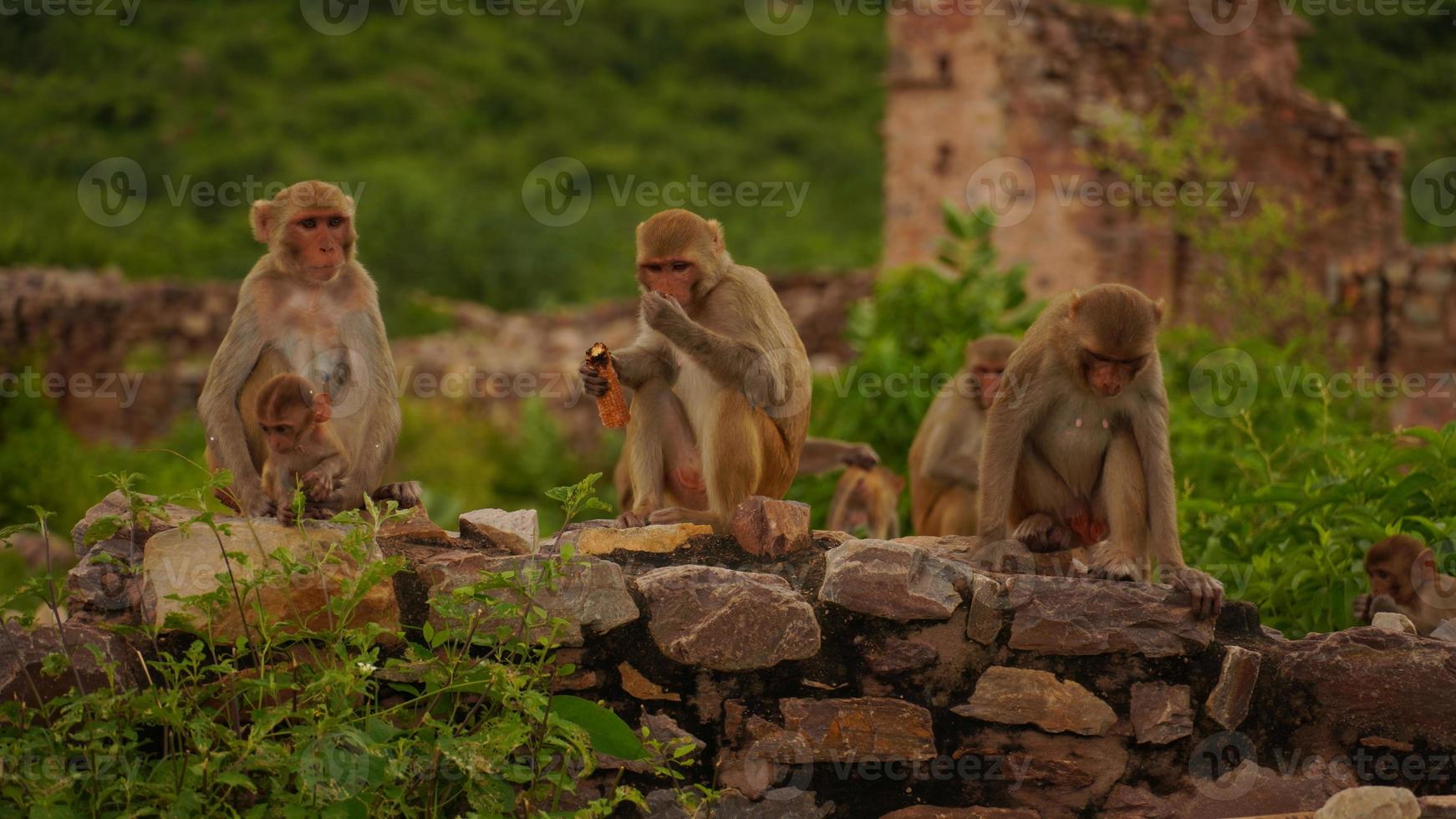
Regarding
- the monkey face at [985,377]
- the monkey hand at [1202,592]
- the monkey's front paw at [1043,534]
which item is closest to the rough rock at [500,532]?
the monkey's front paw at [1043,534]

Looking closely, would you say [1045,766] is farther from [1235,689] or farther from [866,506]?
[866,506]

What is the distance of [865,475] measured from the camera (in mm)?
8555

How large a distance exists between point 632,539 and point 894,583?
805 mm

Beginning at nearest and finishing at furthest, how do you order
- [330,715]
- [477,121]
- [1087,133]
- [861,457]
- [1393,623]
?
[330,715] → [1393,623] → [861,457] → [1087,133] → [477,121]

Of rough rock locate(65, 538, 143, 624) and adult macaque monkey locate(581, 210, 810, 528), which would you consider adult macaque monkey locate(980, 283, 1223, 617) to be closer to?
adult macaque monkey locate(581, 210, 810, 528)

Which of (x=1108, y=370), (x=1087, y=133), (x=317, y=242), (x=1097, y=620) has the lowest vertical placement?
(x=1097, y=620)

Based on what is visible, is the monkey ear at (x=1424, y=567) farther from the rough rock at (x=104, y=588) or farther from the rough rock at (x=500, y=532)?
the rough rock at (x=104, y=588)

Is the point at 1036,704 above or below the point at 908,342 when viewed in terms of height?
below

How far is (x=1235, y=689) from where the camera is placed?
14.6ft

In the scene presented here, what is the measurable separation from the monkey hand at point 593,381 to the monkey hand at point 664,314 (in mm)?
247

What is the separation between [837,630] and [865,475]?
164 inches

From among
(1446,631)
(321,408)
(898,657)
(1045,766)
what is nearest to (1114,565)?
(1045,766)

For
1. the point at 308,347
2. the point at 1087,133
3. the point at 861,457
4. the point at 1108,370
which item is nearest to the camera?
the point at 1108,370

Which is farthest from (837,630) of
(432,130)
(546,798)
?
(432,130)
